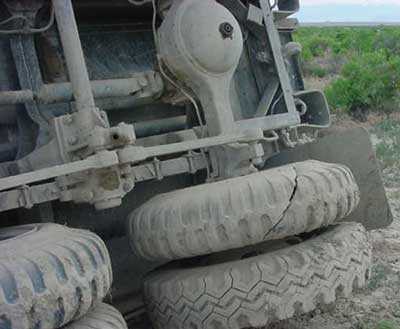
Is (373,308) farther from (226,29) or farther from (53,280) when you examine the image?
(53,280)

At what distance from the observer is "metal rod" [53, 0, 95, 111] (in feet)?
9.05

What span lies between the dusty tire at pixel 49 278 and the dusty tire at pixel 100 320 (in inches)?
4.5

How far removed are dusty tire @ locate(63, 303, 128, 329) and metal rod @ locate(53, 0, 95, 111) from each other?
753 millimetres

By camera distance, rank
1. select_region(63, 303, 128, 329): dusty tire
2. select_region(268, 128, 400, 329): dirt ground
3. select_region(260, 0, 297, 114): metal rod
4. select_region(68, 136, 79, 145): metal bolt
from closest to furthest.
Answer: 1. select_region(63, 303, 128, 329): dusty tire
2. select_region(68, 136, 79, 145): metal bolt
3. select_region(268, 128, 400, 329): dirt ground
4. select_region(260, 0, 297, 114): metal rod

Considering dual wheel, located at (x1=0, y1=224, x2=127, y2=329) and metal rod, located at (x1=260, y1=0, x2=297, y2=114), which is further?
metal rod, located at (x1=260, y1=0, x2=297, y2=114)

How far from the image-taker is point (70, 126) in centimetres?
282

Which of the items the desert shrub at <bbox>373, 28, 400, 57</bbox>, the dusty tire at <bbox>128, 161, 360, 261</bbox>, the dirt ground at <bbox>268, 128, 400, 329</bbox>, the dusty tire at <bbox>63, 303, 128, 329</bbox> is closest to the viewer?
the dusty tire at <bbox>63, 303, 128, 329</bbox>

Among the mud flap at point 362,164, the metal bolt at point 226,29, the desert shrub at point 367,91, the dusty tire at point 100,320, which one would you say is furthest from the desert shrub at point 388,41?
the dusty tire at point 100,320

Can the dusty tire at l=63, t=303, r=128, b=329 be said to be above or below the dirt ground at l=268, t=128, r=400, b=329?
above

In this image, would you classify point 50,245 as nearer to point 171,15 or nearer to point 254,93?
point 171,15

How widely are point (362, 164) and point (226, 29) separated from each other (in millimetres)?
1141

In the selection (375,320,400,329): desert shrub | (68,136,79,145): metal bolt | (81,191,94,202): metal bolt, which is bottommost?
(375,320,400,329): desert shrub

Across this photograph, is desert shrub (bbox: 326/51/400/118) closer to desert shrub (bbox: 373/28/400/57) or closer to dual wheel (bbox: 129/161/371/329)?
dual wheel (bbox: 129/161/371/329)

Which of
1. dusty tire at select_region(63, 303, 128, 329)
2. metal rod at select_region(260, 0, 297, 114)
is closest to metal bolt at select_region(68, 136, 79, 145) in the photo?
dusty tire at select_region(63, 303, 128, 329)
